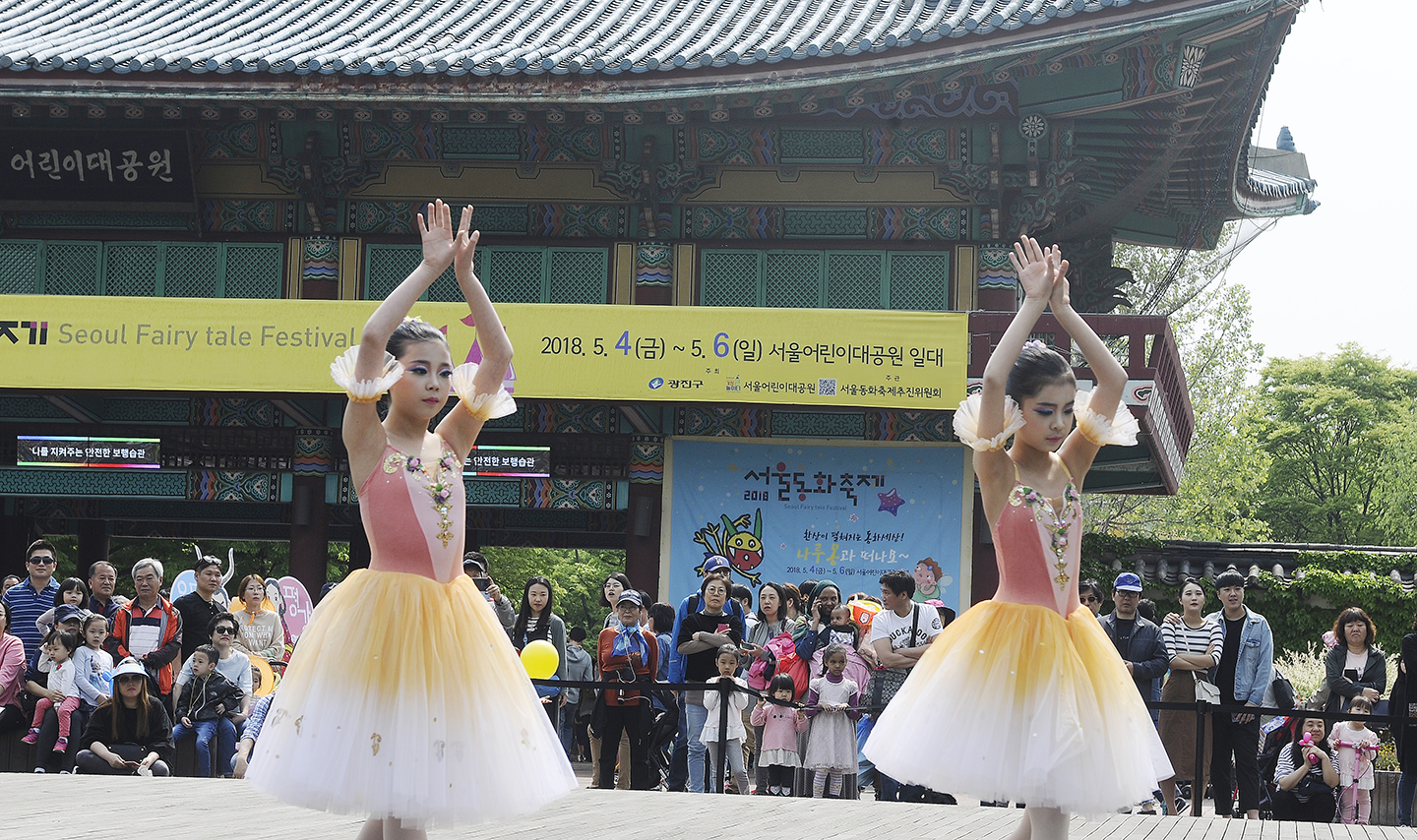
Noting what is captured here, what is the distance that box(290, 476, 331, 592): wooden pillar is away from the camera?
1526cm

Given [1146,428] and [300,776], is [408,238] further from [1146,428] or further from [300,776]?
[300,776]

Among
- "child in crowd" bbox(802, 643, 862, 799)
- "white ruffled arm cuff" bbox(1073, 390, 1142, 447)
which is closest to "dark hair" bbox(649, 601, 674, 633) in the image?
"child in crowd" bbox(802, 643, 862, 799)

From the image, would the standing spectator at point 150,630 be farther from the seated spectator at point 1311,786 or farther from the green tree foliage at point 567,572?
the green tree foliage at point 567,572

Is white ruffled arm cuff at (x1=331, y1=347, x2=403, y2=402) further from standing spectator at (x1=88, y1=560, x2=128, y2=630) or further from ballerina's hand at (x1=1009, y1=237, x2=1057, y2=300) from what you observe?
standing spectator at (x1=88, y1=560, x2=128, y2=630)

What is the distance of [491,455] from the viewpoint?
14883 mm

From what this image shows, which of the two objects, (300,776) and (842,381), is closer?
(300,776)

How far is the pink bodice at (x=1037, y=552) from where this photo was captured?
4746 mm

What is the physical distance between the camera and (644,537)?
581 inches

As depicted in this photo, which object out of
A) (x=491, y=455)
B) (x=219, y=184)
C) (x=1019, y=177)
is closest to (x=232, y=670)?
Answer: (x=491, y=455)

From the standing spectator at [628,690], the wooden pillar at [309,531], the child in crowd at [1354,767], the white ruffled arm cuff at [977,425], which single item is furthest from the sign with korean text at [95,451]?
the white ruffled arm cuff at [977,425]

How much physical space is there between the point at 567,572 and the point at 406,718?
36.1 metres

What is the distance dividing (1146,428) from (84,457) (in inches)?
422

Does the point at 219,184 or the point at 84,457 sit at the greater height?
the point at 219,184

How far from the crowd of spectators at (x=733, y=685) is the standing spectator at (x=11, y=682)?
12mm
